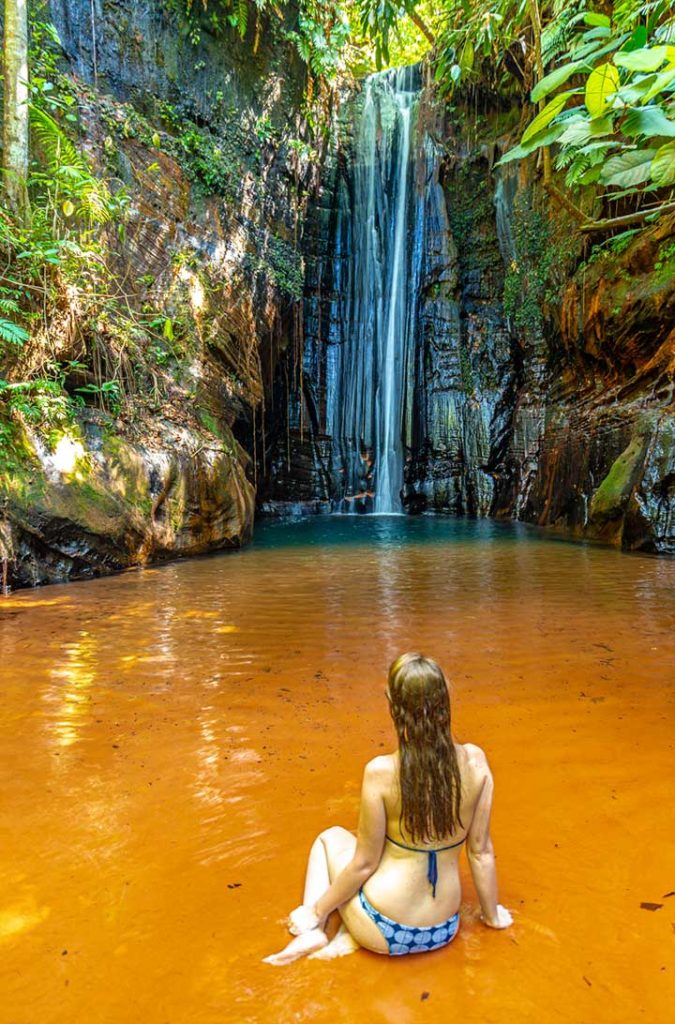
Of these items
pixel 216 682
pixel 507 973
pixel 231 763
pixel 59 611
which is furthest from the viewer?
pixel 59 611

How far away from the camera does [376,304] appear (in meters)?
18.2

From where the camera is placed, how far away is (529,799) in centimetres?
223

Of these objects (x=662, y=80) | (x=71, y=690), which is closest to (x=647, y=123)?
(x=662, y=80)

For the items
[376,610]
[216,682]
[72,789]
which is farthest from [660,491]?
[72,789]

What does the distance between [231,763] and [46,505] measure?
4.69 m

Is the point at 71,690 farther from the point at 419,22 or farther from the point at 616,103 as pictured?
the point at 419,22

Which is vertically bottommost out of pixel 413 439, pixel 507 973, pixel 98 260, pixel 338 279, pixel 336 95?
pixel 507 973

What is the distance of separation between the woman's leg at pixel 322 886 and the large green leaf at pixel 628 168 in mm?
2249

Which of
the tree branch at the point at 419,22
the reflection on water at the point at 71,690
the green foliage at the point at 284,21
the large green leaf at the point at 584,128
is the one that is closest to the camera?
the large green leaf at the point at 584,128

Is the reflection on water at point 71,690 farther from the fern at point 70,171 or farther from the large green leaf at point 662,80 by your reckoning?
the fern at point 70,171

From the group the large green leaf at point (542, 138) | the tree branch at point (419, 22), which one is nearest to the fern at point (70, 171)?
the tree branch at point (419, 22)

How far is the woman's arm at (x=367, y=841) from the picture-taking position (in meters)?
1.52

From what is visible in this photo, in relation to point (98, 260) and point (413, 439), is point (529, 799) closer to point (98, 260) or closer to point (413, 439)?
point (98, 260)

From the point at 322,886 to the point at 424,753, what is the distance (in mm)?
543
